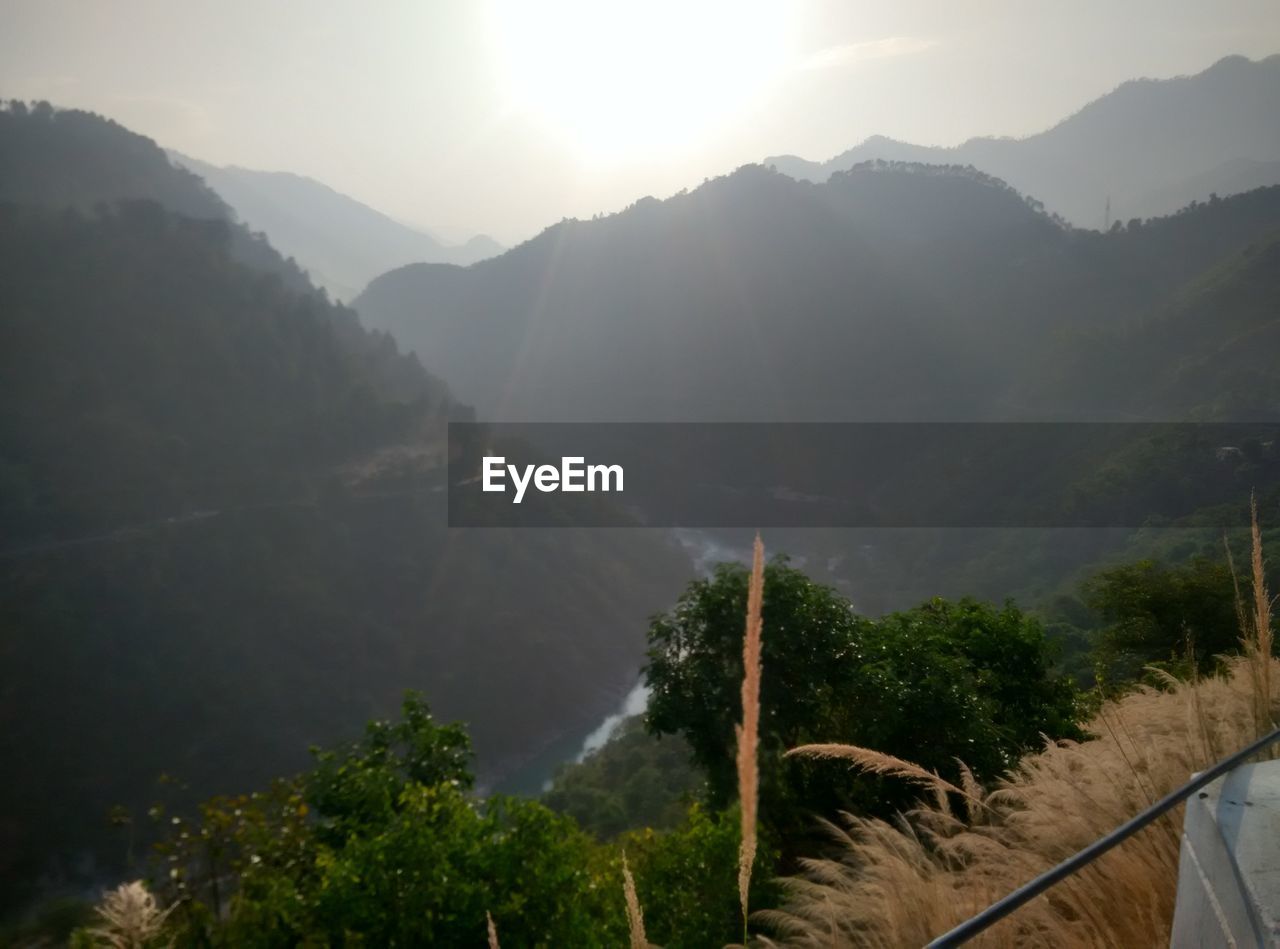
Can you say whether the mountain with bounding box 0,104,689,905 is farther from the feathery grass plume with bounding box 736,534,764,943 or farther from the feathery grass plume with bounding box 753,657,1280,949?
the feathery grass plume with bounding box 736,534,764,943

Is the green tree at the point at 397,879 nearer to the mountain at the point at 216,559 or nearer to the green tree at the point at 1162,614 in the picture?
the green tree at the point at 1162,614

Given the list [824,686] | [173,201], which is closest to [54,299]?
[173,201]

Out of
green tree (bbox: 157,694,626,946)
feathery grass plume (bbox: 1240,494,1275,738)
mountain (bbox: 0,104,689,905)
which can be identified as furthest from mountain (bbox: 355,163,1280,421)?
feathery grass plume (bbox: 1240,494,1275,738)

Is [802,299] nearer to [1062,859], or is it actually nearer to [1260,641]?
[1260,641]

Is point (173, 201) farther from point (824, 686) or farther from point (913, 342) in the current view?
point (824, 686)

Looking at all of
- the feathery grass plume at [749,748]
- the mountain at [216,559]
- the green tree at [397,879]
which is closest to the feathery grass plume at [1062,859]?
the feathery grass plume at [749,748]

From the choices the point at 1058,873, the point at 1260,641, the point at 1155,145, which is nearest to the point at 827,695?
the point at 1260,641
